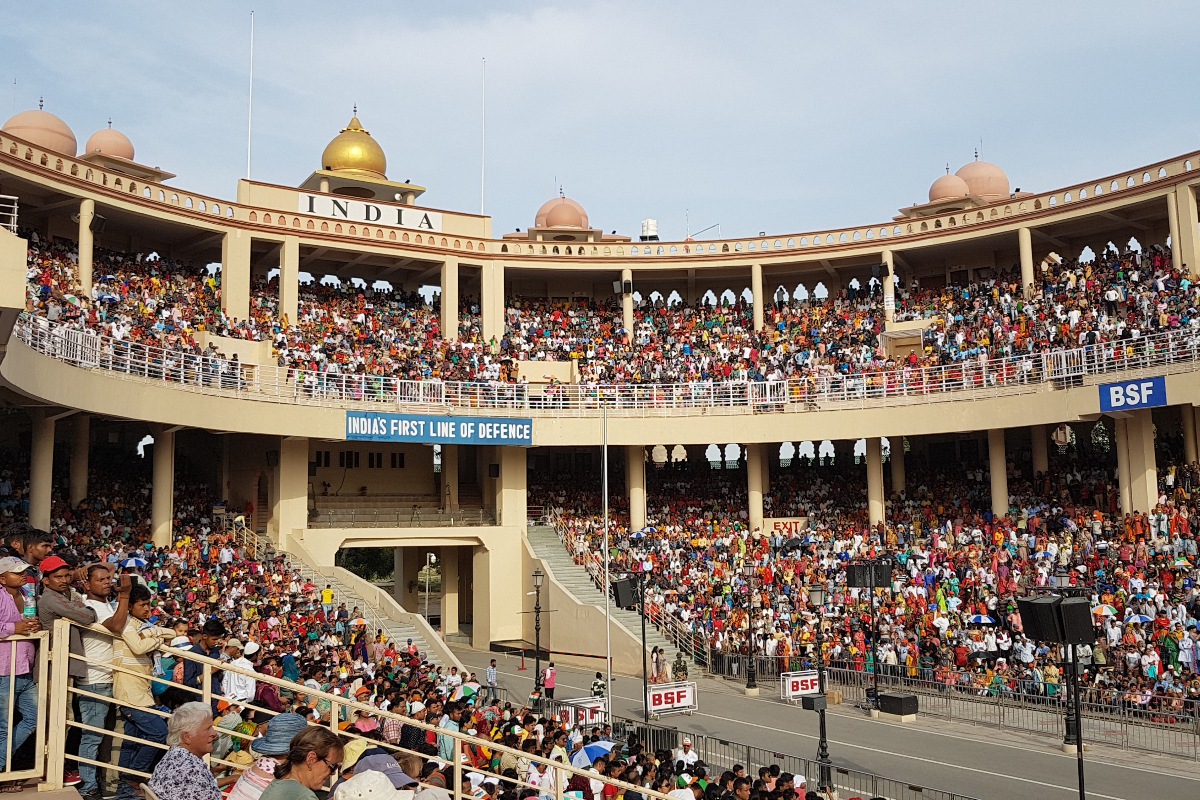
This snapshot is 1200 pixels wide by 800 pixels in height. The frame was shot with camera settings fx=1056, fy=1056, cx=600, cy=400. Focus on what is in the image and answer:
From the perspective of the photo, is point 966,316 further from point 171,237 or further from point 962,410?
point 171,237

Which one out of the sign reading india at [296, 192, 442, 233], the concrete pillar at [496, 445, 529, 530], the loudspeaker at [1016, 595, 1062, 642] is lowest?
the loudspeaker at [1016, 595, 1062, 642]

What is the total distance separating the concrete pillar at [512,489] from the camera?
120 ft

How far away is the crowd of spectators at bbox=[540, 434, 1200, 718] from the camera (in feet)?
76.4

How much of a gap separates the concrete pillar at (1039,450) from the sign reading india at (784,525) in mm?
7524

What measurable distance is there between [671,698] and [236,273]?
2182 cm

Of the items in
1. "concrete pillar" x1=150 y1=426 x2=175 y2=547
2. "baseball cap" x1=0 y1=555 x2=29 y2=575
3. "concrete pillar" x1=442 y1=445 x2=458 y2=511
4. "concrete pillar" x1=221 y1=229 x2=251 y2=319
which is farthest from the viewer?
"concrete pillar" x1=442 y1=445 x2=458 y2=511

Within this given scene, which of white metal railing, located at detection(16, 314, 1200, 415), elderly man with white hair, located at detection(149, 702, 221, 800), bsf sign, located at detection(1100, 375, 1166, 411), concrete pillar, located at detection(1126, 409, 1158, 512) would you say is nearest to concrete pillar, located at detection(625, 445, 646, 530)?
white metal railing, located at detection(16, 314, 1200, 415)

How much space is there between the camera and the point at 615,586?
2255 centimetres

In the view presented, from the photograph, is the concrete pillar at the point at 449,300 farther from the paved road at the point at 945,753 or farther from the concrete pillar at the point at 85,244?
the paved road at the point at 945,753

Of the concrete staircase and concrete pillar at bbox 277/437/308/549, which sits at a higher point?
concrete pillar at bbox 277/437/308/549

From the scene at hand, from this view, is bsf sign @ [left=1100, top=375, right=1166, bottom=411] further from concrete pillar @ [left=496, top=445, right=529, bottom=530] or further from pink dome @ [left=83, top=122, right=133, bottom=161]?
pink dome @ [left=83, top=122, right=133, bottom=161]

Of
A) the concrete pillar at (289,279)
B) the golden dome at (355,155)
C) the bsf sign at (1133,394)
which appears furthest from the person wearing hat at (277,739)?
the golden dome at (355,155)

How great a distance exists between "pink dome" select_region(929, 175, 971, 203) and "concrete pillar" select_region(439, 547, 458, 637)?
23.7m

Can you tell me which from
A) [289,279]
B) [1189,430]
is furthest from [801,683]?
[289,279]
